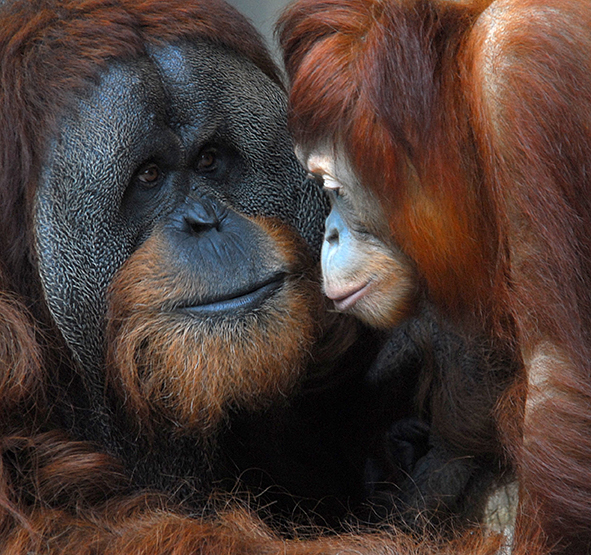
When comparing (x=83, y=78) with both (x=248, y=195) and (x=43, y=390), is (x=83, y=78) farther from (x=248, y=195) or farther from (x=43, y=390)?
(x=43, y=390)

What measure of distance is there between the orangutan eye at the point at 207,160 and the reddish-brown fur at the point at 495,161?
8.4 inches

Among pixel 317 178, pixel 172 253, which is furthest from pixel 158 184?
pixel 317 178

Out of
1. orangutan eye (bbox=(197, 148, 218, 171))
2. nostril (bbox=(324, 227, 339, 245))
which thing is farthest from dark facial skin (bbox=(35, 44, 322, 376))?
nostril (bbox=(324, 227, 339, 245))

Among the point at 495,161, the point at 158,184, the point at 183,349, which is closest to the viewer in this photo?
the point at 495,161

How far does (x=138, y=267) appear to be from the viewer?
6.28ft

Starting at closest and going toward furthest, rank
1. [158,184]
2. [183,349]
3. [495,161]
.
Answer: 1. [495,161]
2. [183,349]
3. [158,184]

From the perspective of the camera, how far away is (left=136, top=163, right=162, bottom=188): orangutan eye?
1.97m

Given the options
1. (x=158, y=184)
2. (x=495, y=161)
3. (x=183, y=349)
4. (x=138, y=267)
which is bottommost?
(x=183, y=349)

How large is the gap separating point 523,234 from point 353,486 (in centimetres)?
101

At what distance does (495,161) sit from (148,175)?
70cm

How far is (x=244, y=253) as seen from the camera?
6.37ft

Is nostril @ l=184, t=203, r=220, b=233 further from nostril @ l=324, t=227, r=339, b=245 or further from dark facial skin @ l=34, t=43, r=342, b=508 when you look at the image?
nostril @ l=324, t=227, r=339, b=245

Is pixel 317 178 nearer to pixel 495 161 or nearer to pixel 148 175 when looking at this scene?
pixel 148 175

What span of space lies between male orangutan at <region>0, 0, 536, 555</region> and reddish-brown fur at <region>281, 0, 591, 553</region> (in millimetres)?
212
